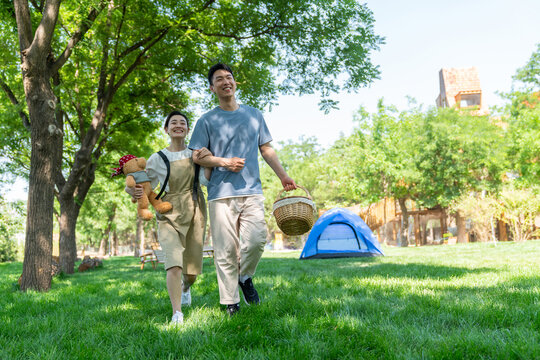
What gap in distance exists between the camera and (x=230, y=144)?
3.71m

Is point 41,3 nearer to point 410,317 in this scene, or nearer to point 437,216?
point 410,317

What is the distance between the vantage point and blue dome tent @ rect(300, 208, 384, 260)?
1305 cm

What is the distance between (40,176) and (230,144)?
4.71m

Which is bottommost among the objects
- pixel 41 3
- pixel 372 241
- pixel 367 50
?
pixel 372 241

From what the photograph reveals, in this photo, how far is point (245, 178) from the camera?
3.66 metres

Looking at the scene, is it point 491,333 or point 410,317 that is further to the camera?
point 410,317

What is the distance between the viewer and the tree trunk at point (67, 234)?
12.1 meters

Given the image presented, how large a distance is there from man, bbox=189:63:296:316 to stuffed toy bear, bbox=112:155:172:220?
1.52 ft

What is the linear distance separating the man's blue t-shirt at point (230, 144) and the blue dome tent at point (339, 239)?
9.77 meters

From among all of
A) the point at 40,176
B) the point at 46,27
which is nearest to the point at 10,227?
the point at 40,176

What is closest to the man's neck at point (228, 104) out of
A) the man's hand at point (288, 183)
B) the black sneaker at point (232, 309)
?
the man's hand at point (288, 183)

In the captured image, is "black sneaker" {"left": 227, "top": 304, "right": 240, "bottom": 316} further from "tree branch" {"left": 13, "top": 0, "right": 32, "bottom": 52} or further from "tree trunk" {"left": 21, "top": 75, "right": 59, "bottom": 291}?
"tree branch" {"left": 13, "top": 0, "right": 32, "bottom": 52}

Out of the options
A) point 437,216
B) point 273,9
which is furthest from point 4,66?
point 437,216

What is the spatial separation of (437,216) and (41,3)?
102 ft
